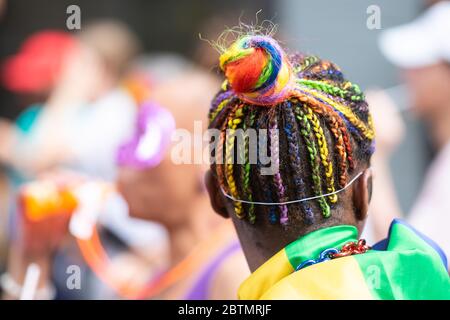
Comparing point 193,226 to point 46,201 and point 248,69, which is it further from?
point 248,69

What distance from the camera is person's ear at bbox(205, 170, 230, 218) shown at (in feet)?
6.49

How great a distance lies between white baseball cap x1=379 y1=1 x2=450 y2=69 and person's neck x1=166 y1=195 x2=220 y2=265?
1814 millimetres

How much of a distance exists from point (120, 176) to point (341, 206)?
1.68 metres

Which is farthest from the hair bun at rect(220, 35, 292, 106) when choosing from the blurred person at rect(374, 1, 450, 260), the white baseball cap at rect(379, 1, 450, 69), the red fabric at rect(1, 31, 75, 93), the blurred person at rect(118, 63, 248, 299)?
the red fabric at rect(1, 31, 75, 93)

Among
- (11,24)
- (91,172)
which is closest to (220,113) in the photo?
(91,172)

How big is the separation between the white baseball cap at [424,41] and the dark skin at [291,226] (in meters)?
2.85

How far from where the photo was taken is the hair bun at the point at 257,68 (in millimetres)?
1722

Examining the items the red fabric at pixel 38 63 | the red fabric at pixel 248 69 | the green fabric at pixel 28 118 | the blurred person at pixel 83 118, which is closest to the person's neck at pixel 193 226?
the blurred person at pixel 83 118

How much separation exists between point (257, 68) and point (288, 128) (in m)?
0.15

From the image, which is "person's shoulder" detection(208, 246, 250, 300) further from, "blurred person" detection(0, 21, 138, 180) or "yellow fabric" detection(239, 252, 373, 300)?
"blurred person" detection(0, 21, 138, 180)

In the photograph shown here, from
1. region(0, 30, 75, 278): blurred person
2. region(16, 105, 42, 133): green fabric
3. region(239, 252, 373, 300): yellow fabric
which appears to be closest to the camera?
region(239, 252, 373, 300): yellow fabric

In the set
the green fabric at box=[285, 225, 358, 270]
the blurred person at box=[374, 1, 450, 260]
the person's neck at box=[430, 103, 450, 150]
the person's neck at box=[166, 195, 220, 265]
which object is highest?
the blurred person at box=[374, 1, 450, 260]

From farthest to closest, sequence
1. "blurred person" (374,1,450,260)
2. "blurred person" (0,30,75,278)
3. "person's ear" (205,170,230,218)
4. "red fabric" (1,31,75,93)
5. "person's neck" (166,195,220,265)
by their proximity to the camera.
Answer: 1. "red fabric" (1,31,75,93)
2. "blurred person" (0,30,75,278)
3. "blurred person" (374,1,450,260)
4. "person's neck" (166,195,220,265)
5. "person's ear" (205,170,230,218)

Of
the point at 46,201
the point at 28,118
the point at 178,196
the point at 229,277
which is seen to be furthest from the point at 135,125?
the point at 28,118
